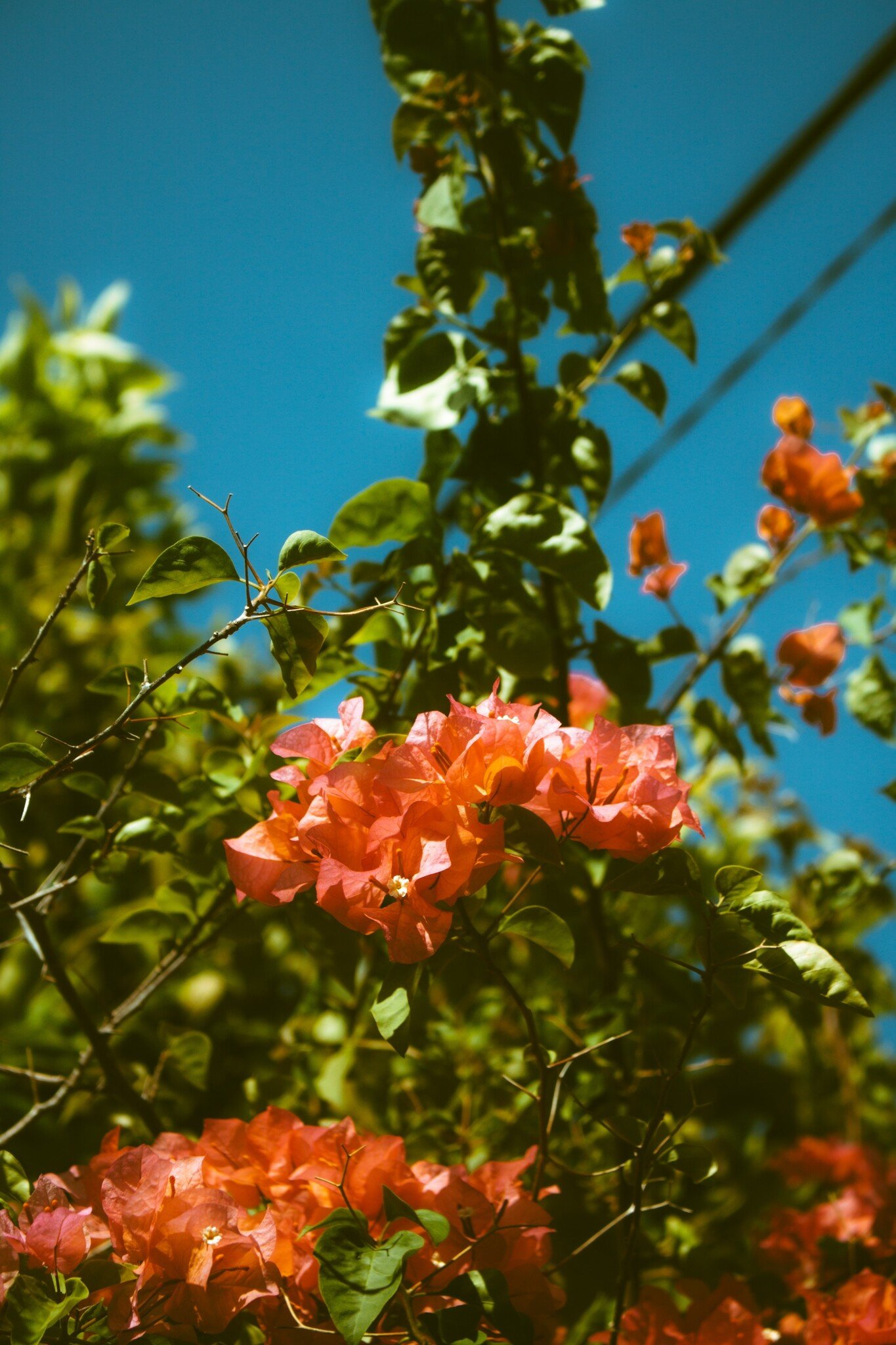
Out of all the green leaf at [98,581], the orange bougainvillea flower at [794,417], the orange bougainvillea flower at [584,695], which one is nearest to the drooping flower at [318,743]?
the green leaf at [98,581]

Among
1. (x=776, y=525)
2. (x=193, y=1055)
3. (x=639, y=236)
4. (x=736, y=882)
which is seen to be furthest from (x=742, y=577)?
(x=193, y=1055)

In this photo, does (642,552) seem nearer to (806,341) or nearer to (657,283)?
(657,283)

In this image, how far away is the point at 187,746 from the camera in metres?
1.24

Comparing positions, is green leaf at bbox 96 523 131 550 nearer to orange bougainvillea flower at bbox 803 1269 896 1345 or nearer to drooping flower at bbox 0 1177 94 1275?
drooping flower at bbox 0 1177 94 1275

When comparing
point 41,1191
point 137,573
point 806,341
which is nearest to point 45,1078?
point 41,1191

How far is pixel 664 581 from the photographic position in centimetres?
84

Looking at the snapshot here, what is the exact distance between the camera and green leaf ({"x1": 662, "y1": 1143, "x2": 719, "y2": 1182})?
0.46m

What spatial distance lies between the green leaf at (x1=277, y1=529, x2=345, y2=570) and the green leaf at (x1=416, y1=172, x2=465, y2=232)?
1.41ft

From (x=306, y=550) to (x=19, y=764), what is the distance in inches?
6.5

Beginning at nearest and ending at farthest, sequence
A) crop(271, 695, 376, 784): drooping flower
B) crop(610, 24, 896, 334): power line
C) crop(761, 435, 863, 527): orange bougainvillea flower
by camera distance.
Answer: crop(271, 695, 376, 784): drooping flower < crop(761, 435, 863, 527): orange bougainvillea flower < crop(610, 24, 896, 334): power line

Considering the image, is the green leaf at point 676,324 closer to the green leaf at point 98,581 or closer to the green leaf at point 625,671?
the green leaf at point 625,671

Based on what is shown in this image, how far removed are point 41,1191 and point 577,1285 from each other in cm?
35

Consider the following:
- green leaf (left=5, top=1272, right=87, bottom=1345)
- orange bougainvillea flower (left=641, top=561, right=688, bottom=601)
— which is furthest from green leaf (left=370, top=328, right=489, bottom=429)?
green leaf (left=5, top=1272, right=87, bottom=1345)

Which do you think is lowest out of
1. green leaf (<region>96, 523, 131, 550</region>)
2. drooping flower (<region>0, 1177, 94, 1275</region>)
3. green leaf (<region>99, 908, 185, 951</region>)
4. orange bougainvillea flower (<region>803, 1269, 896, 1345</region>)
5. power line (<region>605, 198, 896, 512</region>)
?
orange bougainvillea flower (<region>803, 1269, 896, 1345</region>)
